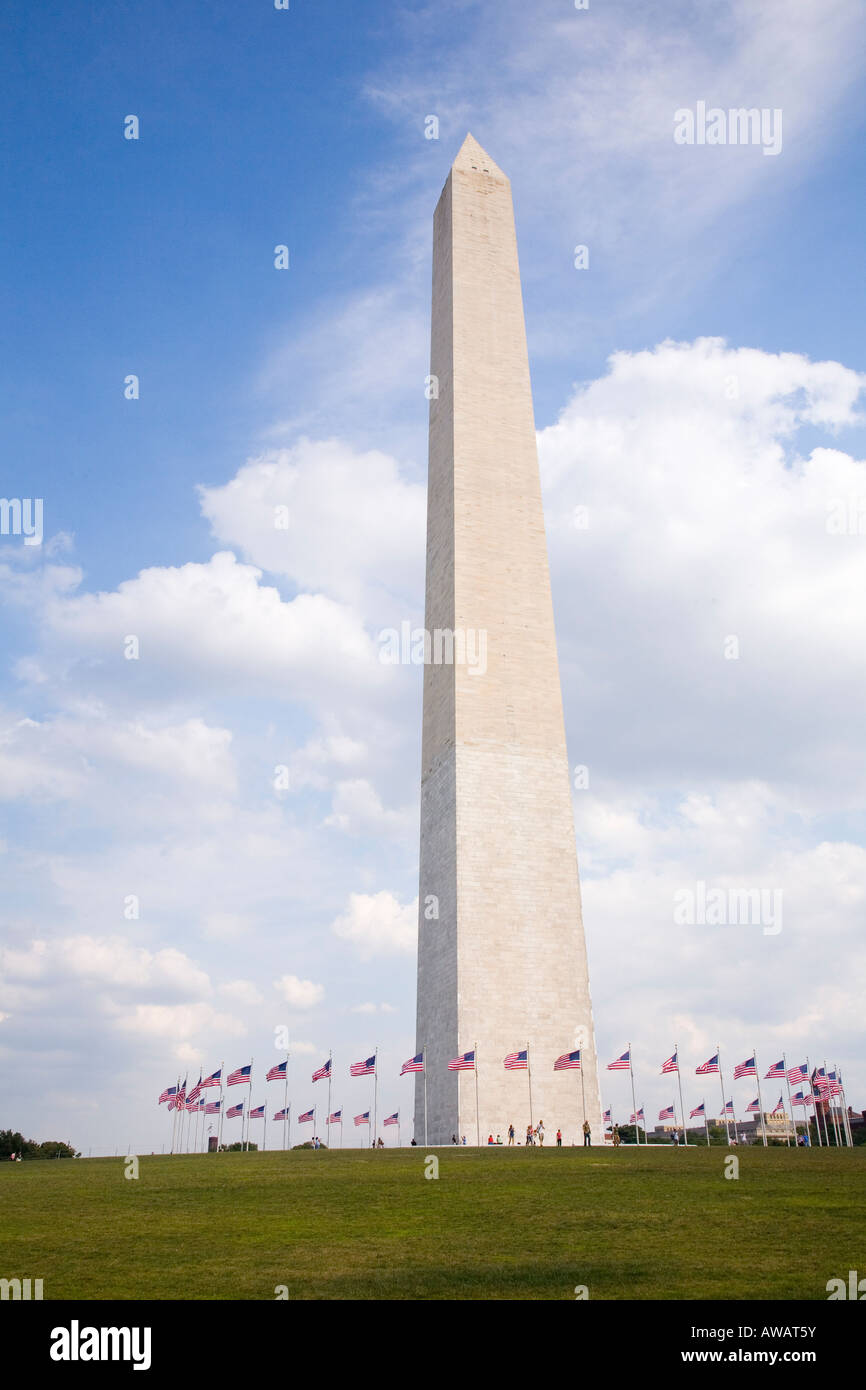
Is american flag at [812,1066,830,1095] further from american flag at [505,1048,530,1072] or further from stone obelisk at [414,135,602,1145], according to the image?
american flag at [505,1048,530,1072]

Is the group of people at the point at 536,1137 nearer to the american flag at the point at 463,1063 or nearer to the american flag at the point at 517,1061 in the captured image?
the american flag at the point at 517,1061

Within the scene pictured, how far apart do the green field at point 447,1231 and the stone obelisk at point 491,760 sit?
585 inches

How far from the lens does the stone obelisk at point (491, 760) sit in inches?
1559

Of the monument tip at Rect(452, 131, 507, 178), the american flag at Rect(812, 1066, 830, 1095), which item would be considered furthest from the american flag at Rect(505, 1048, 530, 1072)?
the monument tip at Rect(452, 131, 507, 178)

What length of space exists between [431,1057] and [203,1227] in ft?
84.8

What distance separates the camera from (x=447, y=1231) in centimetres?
1545

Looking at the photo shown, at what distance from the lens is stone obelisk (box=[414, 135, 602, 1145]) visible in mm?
39594

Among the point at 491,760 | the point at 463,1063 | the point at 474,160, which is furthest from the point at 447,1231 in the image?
the point at 474,160

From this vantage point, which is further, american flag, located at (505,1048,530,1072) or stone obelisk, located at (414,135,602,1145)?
stone obelisk, located at (414,135,602,1145)

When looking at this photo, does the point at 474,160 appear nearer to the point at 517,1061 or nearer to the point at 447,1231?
the point at 517,1061

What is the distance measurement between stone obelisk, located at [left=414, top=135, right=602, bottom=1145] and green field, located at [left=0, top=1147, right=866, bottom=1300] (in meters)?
14.9

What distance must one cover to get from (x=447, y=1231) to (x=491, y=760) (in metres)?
28.1

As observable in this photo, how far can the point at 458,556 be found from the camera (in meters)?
45.6
